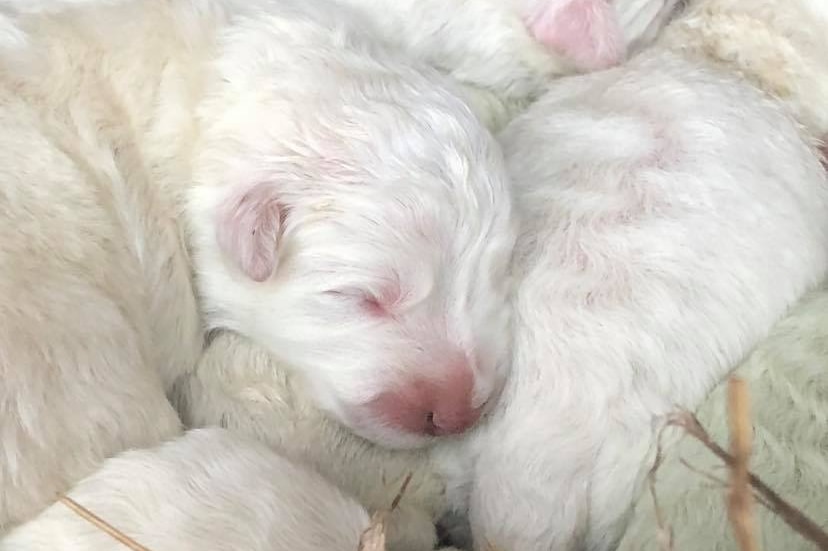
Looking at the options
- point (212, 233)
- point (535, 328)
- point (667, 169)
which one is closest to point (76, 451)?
point (212, 233)

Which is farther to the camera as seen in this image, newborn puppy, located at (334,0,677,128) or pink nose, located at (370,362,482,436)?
newborn puppy, located at (334,0,677,128)

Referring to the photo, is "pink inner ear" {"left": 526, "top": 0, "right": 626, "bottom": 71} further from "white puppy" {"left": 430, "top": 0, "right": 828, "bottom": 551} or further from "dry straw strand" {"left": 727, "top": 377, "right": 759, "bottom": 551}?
"dry straw strand" {"left": 727, "top": 377, "right": 759, "bottom": 551}

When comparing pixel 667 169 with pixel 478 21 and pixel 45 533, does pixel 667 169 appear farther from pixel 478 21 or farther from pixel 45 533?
pixel 45 533

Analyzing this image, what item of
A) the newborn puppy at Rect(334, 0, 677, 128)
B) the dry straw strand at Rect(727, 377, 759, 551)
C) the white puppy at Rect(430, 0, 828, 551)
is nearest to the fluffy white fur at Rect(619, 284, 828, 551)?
the white puppy at Rect(430, 0, 828, 551)

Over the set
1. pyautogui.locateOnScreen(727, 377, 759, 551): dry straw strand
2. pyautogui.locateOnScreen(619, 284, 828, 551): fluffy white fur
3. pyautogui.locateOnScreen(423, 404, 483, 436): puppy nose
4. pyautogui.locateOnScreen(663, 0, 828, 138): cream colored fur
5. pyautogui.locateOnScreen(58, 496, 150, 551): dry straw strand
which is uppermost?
pyautogui.locateOnScreen(663, 0, 828, 138): cream colored fur

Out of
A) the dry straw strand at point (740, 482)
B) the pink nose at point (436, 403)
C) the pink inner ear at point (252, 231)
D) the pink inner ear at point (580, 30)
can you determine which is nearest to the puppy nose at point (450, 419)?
the pink nose at point (436, 403)
